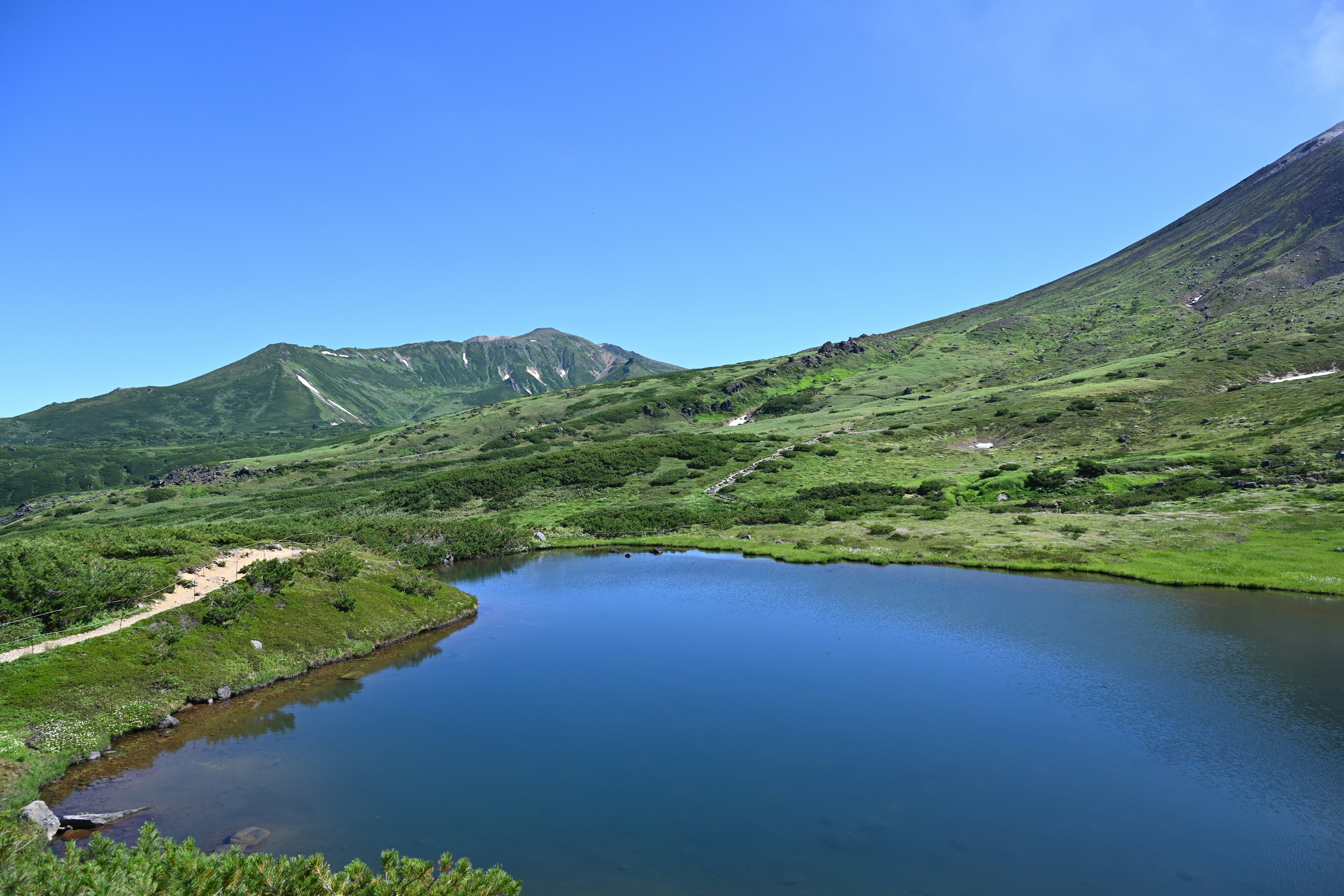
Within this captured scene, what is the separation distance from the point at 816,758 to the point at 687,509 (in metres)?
64.0

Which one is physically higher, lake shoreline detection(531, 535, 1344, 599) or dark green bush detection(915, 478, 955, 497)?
dark green bush detection(915, 478, 955, 497)

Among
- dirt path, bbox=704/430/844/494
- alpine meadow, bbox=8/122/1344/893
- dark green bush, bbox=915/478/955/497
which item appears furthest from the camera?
dirt path, bbox=704/430/844/494

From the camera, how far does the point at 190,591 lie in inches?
1449

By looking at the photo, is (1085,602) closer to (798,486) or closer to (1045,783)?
(1045,783)

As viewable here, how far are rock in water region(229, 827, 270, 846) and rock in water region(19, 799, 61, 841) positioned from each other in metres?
4.83

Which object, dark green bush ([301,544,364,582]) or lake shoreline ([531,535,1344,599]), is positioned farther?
lake shoreline ([531,535,1344,599])

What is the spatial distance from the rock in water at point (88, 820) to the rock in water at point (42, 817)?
0.23 meters

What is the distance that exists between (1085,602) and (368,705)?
45.3 m

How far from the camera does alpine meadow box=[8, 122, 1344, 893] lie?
29719 mm

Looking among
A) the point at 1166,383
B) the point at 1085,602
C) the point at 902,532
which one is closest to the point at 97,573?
the point at 1085,602

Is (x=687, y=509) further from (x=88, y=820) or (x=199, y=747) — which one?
(x=88, y=820)

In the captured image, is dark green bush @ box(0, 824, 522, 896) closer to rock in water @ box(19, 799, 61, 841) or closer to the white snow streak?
rock in water @ box(19, 799, 61, 841)

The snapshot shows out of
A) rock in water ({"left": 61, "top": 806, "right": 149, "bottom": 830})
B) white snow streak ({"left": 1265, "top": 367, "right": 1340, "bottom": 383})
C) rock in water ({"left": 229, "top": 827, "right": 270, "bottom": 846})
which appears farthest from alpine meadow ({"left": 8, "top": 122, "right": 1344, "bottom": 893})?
rock in water ({"left": 229, "top": 827, "right": 270, "bottom": 846})

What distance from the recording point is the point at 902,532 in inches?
2749
